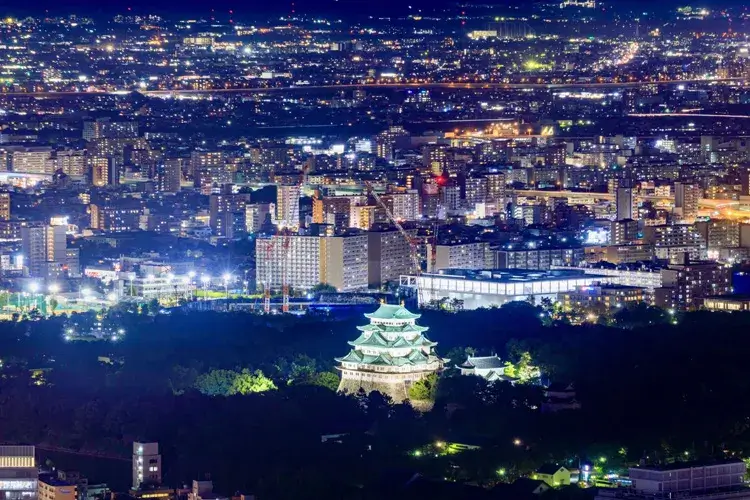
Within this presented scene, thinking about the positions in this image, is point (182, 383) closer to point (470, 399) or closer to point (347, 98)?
point (470, 399)

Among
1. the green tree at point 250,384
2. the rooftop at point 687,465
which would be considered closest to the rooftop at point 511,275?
the green tree at point 250,384

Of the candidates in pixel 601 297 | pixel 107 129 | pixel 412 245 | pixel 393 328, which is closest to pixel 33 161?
pixel 107 129

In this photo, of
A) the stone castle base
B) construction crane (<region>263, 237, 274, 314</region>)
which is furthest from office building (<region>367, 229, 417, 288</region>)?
the stone castle base

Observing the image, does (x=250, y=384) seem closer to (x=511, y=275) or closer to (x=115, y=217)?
(x=511, y=275)

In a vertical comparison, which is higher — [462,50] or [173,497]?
[462,50]

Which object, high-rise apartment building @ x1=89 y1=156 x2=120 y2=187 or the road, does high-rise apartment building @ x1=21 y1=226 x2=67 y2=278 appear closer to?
high-rise apartment building @ x1=89 y1=156 x2=120 y2=187

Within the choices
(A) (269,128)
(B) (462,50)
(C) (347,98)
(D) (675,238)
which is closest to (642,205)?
(D) (675,238)
